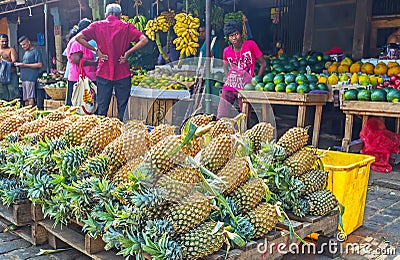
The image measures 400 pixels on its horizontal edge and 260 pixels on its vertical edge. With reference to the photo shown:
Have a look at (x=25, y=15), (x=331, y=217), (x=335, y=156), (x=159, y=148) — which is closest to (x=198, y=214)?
(x=159, y=148)

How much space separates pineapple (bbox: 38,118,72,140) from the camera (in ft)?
9.44

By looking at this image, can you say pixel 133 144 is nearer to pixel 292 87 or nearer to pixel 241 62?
pixel 241 62

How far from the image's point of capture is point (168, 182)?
2.07 metres

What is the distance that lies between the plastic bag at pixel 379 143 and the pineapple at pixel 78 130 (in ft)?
12.2

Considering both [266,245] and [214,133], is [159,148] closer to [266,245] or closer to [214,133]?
[214,133]

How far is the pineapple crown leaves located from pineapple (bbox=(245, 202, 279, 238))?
1.55 ft

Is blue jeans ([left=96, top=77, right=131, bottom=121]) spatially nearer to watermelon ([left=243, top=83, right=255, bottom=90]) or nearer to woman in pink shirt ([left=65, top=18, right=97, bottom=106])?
woman in pink shirt ([left=65, top=18, right=97, bottom=106])

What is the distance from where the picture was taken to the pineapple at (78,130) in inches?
105

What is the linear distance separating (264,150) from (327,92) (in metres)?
3.56

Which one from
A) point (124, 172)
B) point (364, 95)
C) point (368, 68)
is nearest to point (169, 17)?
point (368, 68)

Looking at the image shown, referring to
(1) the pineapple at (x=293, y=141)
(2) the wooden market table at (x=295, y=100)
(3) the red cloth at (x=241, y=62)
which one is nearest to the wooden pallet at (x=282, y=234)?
(1) the pineapple at (x=293, y=141)

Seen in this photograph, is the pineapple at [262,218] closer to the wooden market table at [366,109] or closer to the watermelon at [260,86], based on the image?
the wooden market table at [366,109]

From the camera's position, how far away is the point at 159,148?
2189 mm

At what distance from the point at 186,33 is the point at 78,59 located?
2289 millimetres
